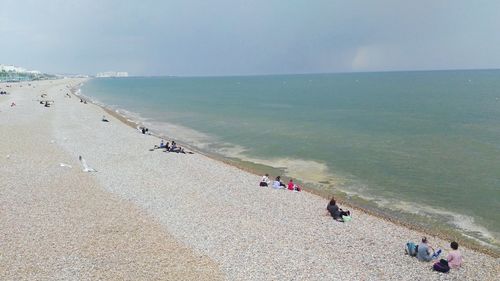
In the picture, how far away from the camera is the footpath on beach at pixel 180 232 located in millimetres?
14055

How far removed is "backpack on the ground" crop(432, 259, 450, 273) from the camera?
14.7m

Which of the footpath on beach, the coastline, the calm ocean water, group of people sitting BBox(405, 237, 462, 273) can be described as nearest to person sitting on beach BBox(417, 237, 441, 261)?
group of people sitting BBox(405, 237, 462, 273)

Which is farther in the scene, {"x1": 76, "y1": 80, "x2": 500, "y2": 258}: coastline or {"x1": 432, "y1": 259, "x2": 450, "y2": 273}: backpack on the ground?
{"x1": 76, "y1": 80, "x2": 500, "y2": 258}: coastline

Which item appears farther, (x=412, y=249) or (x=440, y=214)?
(x=440, y=214)

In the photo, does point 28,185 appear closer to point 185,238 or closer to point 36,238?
point 36,238

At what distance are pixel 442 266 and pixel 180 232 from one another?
10.9 m

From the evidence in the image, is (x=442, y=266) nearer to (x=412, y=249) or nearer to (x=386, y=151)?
(x=412, y=249)

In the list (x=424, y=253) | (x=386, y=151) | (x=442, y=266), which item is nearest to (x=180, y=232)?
(x=424, y=253)

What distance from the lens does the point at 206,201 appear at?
71.3 ft

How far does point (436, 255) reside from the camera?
51.7 feet

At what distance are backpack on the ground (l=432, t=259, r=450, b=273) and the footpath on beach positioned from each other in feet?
0.86

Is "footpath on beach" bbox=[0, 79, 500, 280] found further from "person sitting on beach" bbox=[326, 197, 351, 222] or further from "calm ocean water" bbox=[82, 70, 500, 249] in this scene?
"calm ocean water" bbox=[82, 70, 500, 249]

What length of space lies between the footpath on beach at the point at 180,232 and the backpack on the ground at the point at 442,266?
262 mm

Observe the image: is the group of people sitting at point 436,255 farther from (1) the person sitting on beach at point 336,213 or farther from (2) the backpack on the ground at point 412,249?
(1) the person sitting on beach at point 336,213
